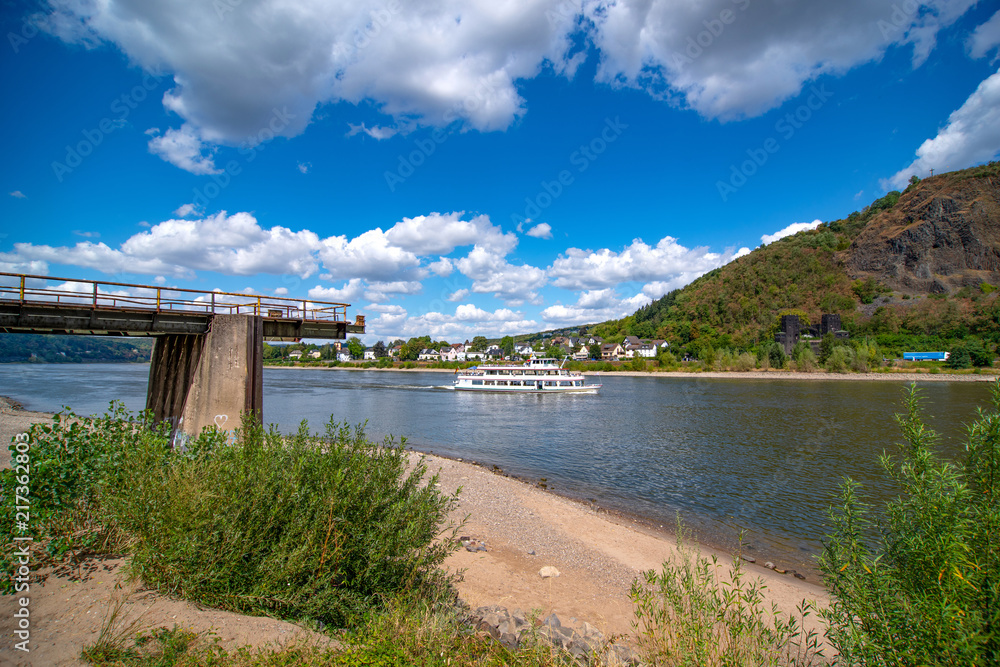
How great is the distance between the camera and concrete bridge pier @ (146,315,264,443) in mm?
13617

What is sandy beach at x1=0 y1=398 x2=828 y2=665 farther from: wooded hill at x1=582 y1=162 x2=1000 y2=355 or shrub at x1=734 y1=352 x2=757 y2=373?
wooded hill at x1=582 y1=162 x2=1000 y2=355

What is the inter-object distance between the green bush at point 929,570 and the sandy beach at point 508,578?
14.2 feet

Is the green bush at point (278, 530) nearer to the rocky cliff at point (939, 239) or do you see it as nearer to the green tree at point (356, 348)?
the green tree at point (356, 348)

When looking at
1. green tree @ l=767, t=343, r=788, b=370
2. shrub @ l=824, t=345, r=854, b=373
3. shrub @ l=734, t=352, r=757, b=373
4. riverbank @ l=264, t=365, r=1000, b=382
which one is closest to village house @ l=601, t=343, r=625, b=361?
riverbank @ l=264, t=365, r=1000, b=382

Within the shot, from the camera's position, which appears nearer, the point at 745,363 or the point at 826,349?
the point at 826,349

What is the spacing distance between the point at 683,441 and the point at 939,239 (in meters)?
156

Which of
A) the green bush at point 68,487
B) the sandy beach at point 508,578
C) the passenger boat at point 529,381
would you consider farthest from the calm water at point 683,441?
the green bush at point 68,487

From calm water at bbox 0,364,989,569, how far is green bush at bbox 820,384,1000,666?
8543 millimetres

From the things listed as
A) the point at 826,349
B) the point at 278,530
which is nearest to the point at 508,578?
the point at 278,530

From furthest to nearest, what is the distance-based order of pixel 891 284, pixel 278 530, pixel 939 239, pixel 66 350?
pixel 66 350 → pixel 891 284 → pixel 939 239 → pixel 278 530

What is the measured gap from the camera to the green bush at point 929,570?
11.7 feet

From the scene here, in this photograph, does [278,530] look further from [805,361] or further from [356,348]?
[356,348]

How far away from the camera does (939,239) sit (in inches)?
5074

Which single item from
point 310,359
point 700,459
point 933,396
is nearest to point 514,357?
point 310,359
